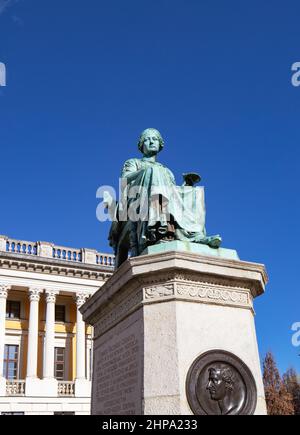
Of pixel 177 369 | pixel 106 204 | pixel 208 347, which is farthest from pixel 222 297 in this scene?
pixel 106 204

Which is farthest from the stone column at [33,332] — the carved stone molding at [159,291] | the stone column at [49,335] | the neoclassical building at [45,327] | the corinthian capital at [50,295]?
the carved stone molding at [159,291]

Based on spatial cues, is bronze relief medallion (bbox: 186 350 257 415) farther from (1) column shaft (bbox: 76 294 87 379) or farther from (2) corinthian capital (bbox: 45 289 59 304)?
(2) corinthian capital (bbox: 45 289 59 304)

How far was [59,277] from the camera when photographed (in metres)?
39.0

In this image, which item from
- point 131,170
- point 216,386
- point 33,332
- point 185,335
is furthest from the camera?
point 33,332

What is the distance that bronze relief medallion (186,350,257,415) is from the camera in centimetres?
540

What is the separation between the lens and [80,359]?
38.3m

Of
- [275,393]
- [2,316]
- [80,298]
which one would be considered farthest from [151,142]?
[275,393]

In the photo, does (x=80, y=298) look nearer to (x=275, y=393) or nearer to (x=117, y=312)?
(x=275, y=393)

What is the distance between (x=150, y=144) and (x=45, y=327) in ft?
109

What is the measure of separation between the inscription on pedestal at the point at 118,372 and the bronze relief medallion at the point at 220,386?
62 cm

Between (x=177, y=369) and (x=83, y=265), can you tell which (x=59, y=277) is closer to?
(x=83, y=265)

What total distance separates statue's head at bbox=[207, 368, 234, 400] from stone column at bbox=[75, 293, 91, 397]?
103ft

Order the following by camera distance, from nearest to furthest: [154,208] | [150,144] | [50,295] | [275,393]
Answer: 1. [154,208]
2. [150,144]
3. [50,295]
4. [275,393]

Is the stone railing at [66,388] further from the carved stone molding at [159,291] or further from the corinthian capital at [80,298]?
the carved stone molding at [159,291]
